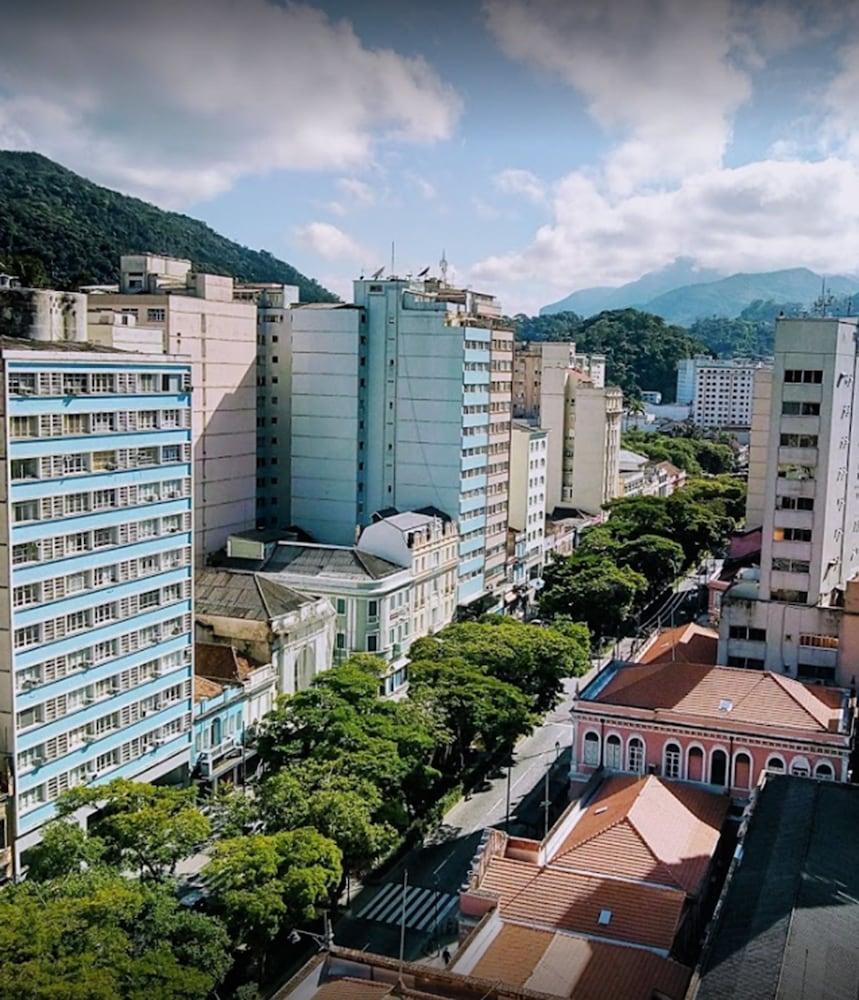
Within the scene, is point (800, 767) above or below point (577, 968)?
above

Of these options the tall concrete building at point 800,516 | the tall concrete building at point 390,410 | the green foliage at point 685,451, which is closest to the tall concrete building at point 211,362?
the tall concrete building at point 390,410

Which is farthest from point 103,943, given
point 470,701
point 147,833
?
point 470,701

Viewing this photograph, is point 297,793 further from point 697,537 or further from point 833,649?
point 697,537

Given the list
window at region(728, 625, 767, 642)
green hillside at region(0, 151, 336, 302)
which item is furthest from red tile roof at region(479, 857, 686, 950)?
green hillside at region(0, 151, 336, 302)

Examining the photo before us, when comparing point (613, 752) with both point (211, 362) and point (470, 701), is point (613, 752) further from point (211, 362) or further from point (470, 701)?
point (211, 362)

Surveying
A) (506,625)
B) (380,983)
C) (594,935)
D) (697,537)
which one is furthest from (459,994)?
(697,537)

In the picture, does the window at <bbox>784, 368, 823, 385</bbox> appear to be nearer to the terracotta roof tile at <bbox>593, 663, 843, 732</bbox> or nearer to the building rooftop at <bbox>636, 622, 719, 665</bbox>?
the building rooftop at <bbox>636, 622, 719, 665</bbox>

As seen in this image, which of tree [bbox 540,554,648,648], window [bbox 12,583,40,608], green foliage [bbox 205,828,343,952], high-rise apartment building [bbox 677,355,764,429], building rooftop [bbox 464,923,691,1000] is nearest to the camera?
building rooftop [bbox 464,923,691,1000]
